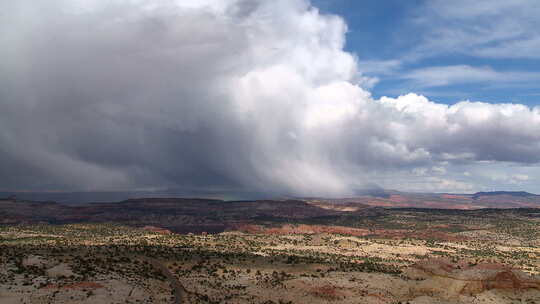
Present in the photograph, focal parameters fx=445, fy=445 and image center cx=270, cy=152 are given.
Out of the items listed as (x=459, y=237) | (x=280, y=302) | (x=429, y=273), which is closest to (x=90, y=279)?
(x=280, y=302)

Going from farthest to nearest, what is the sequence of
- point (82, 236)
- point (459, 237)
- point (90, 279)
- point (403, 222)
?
point (403, 222) → point (459, 237) → point (82, 236) → point (90, 279)

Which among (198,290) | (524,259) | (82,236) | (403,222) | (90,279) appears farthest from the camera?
(403,222)

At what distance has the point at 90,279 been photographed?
49438mm

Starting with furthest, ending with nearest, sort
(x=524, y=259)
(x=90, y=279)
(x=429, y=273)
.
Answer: (x=524, y=259)
(x=429, y=273)
(x=90, y=279)

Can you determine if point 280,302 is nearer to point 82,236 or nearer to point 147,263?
point 147,263

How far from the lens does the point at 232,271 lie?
66.5 metres

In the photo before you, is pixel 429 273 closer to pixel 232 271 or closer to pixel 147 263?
pixel 232 271

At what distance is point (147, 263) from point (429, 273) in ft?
131

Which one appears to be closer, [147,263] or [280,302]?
[280,302]

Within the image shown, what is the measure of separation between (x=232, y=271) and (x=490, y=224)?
481 feet

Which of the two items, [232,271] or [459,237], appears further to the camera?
[459,237]

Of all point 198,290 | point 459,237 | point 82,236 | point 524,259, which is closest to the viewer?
point 198,290

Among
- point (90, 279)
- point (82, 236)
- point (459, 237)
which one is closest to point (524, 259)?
point (459, 237)

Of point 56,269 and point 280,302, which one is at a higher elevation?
point 56,269
